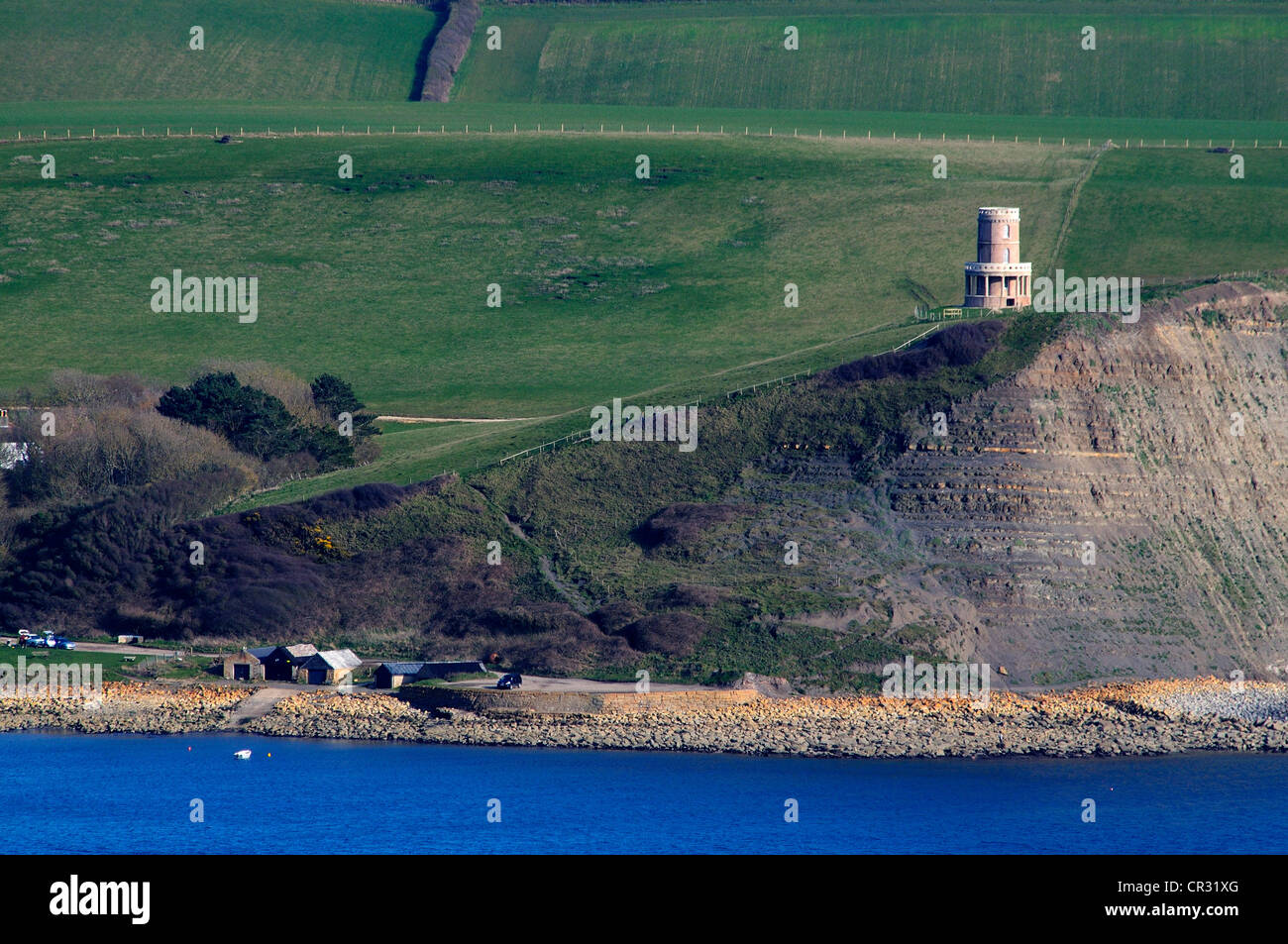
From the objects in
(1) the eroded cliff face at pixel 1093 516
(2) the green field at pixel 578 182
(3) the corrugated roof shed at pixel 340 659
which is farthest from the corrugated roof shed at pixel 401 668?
Answer: (1) the eroded cliff face at pixel 1093 516

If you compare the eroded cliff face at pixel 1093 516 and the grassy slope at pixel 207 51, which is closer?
the eroded cliff face at pixel 1093 516

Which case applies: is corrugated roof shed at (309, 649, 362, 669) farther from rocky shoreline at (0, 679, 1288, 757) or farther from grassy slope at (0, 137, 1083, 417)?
grassy slope at (0, 137, 1083, 417)

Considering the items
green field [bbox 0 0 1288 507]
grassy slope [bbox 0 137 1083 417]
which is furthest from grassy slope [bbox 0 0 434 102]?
grassy slope [bbox 0 137 1083 417]

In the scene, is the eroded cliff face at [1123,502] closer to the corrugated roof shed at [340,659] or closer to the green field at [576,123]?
the corrugated roof shed at [340,659]

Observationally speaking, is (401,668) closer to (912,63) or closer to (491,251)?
(491,251)

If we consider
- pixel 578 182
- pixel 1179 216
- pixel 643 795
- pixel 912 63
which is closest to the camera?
pixel 643 795

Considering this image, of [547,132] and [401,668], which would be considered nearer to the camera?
[401,668]

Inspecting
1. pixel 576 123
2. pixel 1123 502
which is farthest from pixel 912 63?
pixel 1123 502
